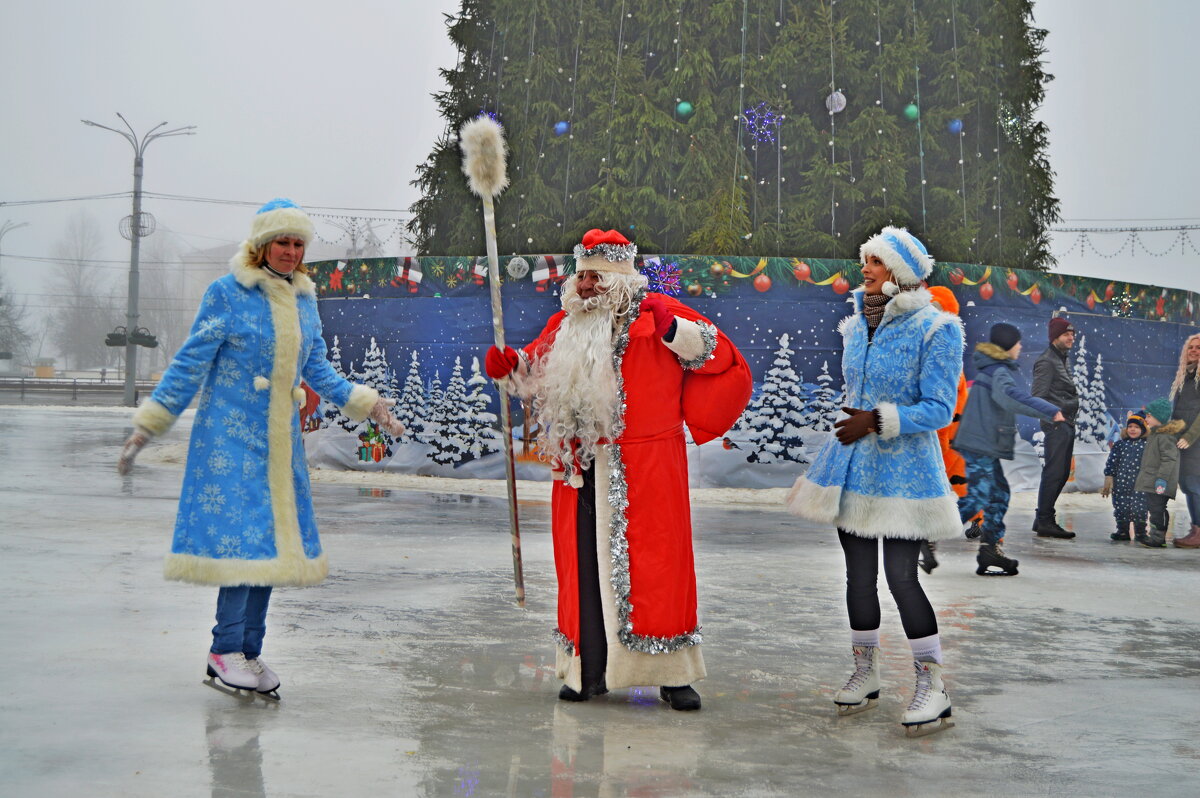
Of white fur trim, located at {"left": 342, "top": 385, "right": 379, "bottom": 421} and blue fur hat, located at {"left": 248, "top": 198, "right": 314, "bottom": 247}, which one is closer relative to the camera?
blue fur hat, located at {"left": 248, "top": 198, "right": 314, "bottom": 247}

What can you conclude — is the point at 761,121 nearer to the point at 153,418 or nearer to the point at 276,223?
the point at 276,223

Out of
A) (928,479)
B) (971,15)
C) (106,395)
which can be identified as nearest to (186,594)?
(928,479)

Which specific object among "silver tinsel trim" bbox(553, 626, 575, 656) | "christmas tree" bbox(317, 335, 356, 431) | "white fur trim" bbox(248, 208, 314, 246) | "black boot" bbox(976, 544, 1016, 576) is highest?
"white fur trim" bbox(248, 208, 314, 246)

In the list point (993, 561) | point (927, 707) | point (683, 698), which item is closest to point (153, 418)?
point (683, 698)

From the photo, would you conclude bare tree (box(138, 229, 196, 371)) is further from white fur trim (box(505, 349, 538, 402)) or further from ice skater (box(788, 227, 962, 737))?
ice skater (box(788, 227, 962, 737))

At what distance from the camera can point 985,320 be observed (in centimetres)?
1645

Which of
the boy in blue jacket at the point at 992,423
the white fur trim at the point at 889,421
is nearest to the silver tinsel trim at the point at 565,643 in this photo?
the white fur trim at the point at 889,421

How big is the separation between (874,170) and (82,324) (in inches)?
3243

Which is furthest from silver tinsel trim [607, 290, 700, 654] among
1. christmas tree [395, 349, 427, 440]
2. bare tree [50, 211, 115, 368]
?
bare tree [50, 211, 115, 368]

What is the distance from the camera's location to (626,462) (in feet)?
17.5

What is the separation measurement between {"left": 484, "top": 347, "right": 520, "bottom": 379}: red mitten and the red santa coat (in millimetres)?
442

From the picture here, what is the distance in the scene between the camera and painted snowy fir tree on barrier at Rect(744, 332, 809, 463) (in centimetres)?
1561

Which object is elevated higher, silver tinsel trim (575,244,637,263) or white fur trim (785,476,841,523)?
silver tinsel trim (575,244,637,263)

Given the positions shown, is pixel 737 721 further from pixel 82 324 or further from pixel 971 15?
pixel 82 324
